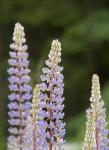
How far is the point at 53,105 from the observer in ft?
9.62

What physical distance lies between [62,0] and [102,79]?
231cm

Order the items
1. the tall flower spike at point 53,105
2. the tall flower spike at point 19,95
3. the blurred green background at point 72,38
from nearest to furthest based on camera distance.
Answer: the tall flower spike at point 53,105, the tall flower spike at point 19,95, the blurred green background at point 72,38

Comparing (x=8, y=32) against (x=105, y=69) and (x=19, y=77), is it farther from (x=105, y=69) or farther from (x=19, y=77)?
(x=19, y=77)

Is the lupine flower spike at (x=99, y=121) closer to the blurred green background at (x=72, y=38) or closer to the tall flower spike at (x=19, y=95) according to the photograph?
the tall flower spike at (x=19, y=95)

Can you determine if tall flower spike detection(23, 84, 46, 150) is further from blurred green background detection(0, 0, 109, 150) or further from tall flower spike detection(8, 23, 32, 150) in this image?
blurred green background detection(0, 0, 109, 150)

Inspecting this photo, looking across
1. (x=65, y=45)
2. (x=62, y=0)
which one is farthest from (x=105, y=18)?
(x=62, y=0)

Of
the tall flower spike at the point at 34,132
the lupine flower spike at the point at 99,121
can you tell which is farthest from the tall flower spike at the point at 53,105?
the lupine flower spike at the point at 99,121

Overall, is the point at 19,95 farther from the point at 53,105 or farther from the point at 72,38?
the point at 72,38

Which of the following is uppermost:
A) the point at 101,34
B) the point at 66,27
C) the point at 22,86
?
the point at 66,27

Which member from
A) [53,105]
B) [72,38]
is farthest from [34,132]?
[72,38]

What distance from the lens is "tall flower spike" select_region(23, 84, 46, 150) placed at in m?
2.93

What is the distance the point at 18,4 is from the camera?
18.8 m

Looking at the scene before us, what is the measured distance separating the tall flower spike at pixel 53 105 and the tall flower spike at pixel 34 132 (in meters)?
0.03

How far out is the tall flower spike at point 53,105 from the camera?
9.55ft
